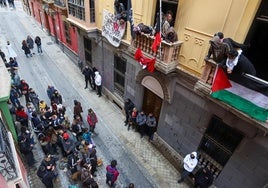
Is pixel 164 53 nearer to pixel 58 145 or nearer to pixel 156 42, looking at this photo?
pixel 156 42

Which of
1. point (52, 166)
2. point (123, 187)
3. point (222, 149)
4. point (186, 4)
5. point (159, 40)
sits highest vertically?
point (186, 4)

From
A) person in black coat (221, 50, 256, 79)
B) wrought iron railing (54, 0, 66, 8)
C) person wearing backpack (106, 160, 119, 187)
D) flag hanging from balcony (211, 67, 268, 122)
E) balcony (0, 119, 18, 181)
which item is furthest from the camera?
wrought iron railing (54, 0, 66, 8)

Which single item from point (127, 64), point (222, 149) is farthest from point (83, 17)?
point (222, 149)

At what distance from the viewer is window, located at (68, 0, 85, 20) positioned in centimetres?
1195

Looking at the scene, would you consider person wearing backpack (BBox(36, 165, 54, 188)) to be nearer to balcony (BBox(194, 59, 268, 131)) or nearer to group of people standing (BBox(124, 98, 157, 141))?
group of people standing (BBox(124, 98, 157, 141))

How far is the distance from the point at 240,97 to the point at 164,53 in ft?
10.2

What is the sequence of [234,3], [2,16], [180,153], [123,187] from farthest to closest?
1. [2,16]
2. [180,153]
3. [123,187]
4. [234,3]

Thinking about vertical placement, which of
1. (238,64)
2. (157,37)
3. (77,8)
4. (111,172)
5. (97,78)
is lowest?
(111,172)

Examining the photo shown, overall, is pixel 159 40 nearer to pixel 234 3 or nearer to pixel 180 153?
pixel 234 3

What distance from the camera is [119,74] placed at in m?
12.2

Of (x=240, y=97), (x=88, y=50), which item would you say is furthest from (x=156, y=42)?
(x=88, y=50)

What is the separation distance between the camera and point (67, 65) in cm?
1778

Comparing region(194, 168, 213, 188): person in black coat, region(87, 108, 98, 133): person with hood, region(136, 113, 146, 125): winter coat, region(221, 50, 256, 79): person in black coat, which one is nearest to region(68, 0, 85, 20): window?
region(87, 108, 98, 133): person with hood

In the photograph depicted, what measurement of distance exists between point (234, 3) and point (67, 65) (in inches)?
589
